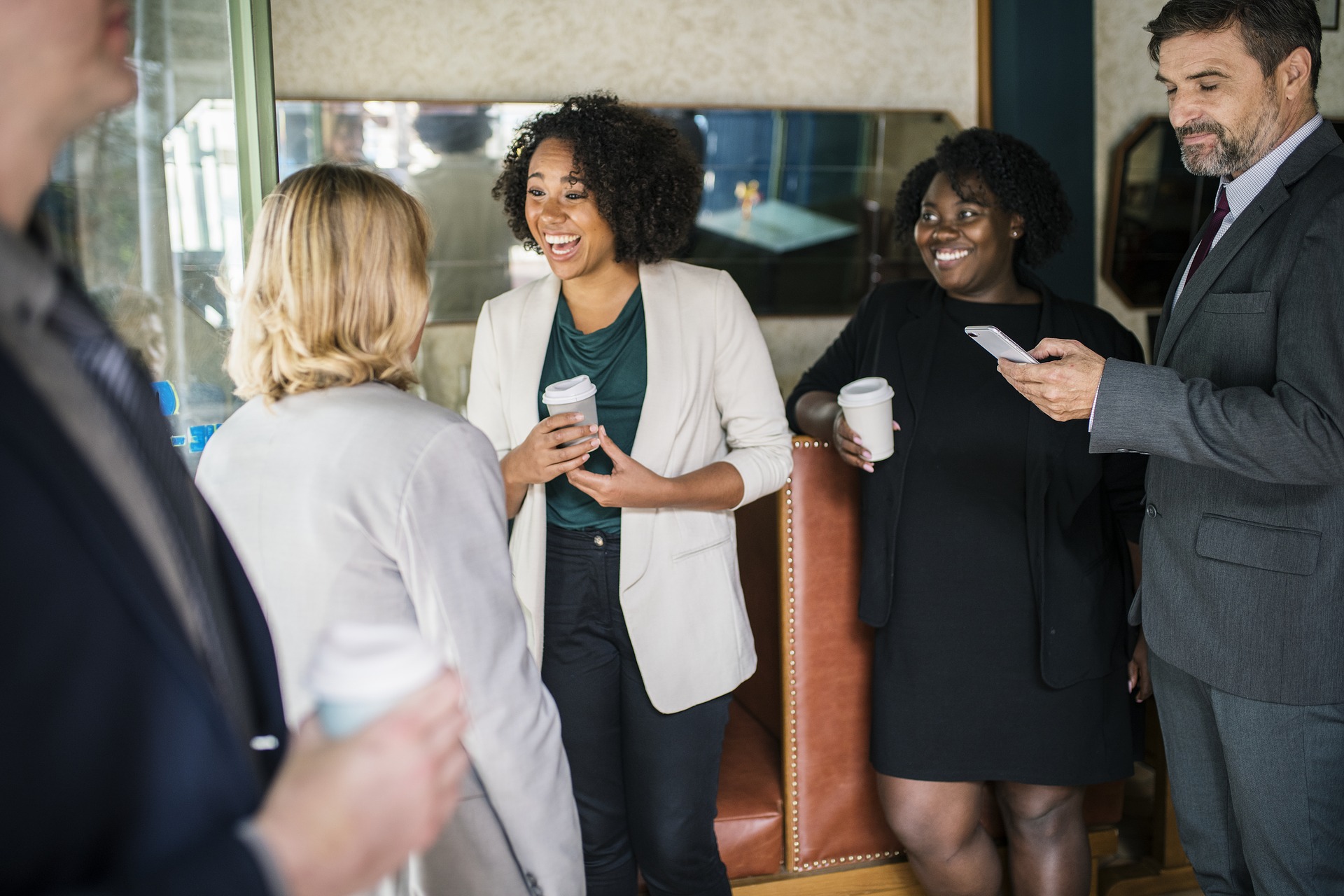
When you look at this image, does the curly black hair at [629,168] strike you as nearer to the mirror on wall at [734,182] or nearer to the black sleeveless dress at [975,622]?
the black sleeveless dress at [975,622]

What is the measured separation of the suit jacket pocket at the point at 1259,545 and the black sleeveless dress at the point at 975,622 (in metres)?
0.46

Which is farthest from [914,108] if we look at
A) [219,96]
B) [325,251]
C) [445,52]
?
[325,251]

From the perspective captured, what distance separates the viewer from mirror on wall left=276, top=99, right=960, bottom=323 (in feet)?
11.8

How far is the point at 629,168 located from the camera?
203cm

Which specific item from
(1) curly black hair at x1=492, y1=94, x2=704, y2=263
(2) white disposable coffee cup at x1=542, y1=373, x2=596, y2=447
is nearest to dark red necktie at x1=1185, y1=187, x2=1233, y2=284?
(1) curly black hair at x1=492, y1=94, x2=704, y2=263

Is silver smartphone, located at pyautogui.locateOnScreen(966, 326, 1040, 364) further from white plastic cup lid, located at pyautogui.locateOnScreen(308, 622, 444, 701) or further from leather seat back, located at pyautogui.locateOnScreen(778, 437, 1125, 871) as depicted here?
white plastic cup lid, located at pyautogui.locateOnScreen(308, 622, 444, 701)

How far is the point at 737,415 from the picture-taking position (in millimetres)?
1958

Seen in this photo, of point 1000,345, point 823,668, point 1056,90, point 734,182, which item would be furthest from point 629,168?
point 1056,90

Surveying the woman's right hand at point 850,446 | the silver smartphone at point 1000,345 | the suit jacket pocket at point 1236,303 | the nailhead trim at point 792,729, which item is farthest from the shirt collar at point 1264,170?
the nailhead trim at point 792,729

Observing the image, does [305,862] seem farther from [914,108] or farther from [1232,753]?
[914,108]

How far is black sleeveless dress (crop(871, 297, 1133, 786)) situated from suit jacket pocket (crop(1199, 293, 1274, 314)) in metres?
0.46

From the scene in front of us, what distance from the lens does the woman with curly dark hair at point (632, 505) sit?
1.85 m

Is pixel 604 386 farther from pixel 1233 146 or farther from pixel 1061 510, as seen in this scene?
pixel 1233 146

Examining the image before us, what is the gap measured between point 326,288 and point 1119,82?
12.7 ft
